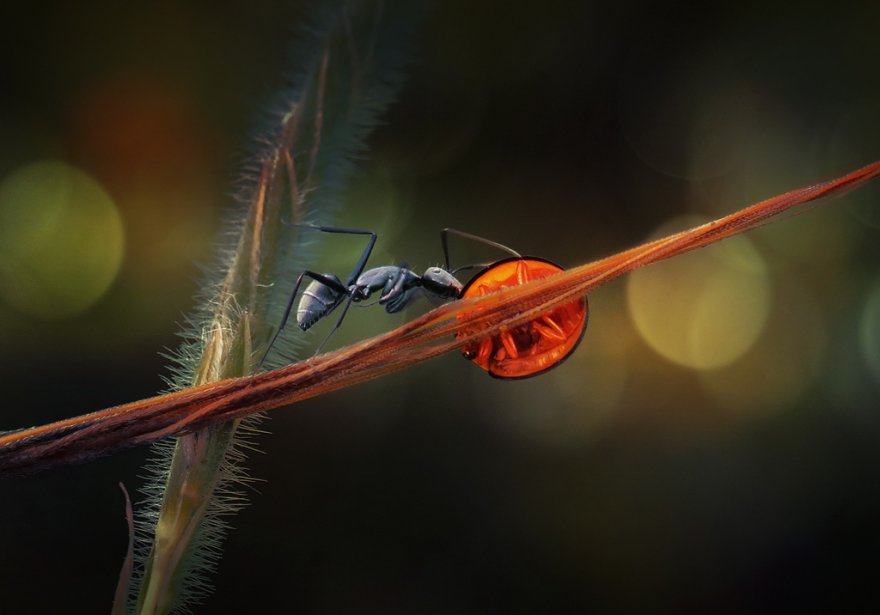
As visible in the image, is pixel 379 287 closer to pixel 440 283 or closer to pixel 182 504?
pixel 440 283

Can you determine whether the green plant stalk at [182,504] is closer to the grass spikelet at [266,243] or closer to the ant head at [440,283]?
the grass spikelet at [266,243]

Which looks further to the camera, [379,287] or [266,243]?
[379,287]

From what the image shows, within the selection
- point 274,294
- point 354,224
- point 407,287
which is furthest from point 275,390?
Answer: point 354,224

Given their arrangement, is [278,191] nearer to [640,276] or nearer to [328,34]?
[328,34]

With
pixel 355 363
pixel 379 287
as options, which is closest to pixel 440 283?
pixel 379 287

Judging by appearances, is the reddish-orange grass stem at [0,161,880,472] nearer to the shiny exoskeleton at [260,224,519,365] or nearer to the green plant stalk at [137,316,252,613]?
the green plant stalk at [137,316,252,613]

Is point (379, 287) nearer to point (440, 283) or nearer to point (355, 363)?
point (440, 283)

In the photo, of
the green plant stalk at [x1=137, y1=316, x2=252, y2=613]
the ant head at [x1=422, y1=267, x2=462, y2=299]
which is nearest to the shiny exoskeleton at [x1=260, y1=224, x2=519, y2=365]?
the ant head at [x1=422, y1=267, x2=462, y2=299]
